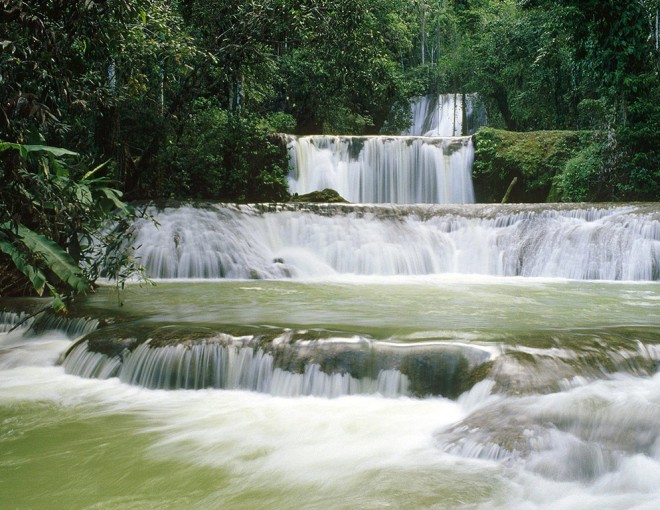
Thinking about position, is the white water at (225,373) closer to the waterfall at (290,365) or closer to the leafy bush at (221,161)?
the waterfall at (290,365)

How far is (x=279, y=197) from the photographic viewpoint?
19.3 meters

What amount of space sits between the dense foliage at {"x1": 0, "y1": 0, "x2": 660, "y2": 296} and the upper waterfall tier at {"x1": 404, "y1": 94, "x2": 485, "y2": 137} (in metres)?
5.45

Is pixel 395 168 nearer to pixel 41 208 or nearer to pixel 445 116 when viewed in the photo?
pixel 445 116

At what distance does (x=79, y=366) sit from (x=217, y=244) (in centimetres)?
714

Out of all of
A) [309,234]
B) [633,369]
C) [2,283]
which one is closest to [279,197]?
[309,234]

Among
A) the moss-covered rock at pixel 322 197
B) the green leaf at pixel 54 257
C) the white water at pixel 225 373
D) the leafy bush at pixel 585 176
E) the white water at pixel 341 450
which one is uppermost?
the leafy bush at pixel 585 176

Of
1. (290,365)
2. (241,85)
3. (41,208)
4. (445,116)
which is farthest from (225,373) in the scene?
(445,116)

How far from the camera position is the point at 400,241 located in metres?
14.0

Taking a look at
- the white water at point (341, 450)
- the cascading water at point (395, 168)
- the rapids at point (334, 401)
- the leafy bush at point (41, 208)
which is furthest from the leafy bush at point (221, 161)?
the white water at point (341, 450)

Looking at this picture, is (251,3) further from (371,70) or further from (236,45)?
(371,70)

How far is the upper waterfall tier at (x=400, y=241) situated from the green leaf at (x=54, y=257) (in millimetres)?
7343

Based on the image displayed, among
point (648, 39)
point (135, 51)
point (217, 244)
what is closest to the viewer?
→ point (135, 51)

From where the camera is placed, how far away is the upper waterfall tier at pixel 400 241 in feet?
42.0

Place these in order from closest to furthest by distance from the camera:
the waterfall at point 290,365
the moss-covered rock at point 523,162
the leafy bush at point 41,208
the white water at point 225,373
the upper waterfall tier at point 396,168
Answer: the leafy bush at point 41,208 → the waterfall at point 290,365 → the white water at point 225,373 → the moss-covered rock at point 523,162 → the upper waterfall tier at point 396,168
